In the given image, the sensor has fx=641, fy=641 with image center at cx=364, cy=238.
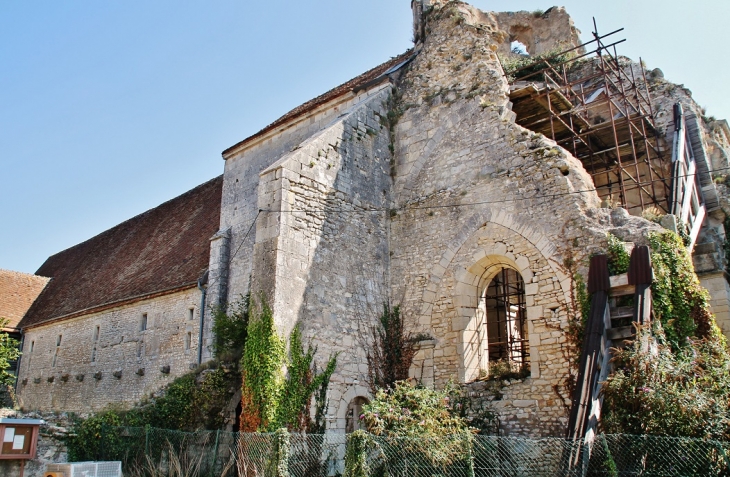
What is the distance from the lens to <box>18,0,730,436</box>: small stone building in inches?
418

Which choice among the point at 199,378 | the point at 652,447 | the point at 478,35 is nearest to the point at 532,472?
the point at 652,447

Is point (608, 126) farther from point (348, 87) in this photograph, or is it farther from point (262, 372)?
point (262, 372)

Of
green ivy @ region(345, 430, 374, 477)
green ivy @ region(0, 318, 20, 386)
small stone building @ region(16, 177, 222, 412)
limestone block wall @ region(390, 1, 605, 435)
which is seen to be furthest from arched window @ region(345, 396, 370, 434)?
green ivy @ region(0, 318, 20, 386)

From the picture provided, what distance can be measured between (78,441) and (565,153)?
1005cm

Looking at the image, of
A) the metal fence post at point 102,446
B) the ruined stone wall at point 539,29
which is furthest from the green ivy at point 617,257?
the ruined stone wall at point 539,29

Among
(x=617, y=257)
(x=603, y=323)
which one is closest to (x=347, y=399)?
(x=603, y=323)

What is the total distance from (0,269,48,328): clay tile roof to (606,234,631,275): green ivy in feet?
71.2

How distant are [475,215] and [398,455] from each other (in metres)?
5.06

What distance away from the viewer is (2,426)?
999 cm

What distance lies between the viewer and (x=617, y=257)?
384 inches

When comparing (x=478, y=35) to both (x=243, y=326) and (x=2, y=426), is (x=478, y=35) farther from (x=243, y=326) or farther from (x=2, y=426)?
(x=2, y=426)

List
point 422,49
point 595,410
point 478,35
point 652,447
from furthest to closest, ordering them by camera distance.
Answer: point 422,49 → point 478,35 → point 595,410 → point 652,447

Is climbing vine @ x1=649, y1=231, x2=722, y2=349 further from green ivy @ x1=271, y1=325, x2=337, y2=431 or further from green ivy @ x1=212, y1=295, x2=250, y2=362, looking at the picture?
green ivy @ x1=212, y1=295, x2=250, y2=362

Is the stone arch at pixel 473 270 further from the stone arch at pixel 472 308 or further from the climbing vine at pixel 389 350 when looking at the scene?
the climbing vine at pixel 389 350
